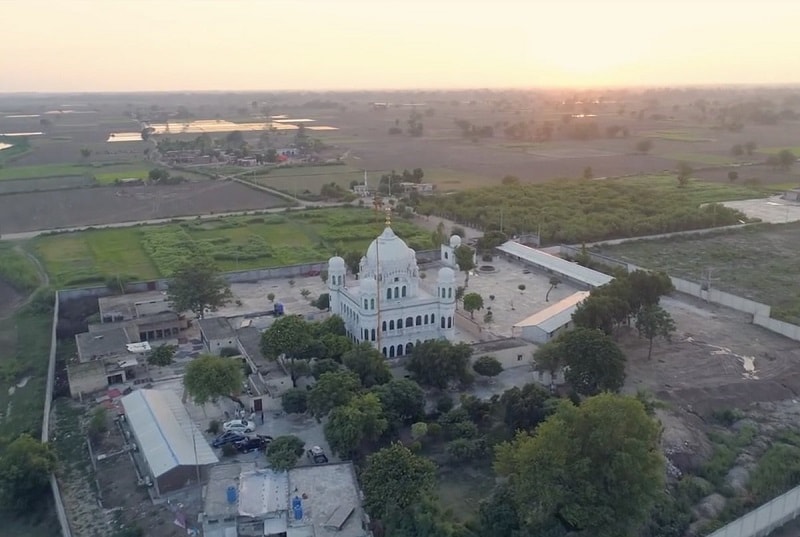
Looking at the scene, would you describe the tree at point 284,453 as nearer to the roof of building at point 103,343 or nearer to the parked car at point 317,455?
the parked car at point 317,455

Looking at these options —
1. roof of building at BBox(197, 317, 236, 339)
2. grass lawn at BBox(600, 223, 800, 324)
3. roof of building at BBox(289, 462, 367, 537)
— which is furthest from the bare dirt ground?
roof of building at BBox(289, 462, 367, 537)

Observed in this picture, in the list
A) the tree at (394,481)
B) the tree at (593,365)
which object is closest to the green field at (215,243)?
the tree at (593,365)

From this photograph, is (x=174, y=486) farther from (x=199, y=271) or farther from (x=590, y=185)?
(x=590, y=185)

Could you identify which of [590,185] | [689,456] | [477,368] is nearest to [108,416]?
[477,368]

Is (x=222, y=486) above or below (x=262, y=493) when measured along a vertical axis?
below

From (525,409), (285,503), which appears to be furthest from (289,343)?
(525,409)

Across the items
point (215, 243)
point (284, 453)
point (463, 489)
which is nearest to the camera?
point (284, 453)

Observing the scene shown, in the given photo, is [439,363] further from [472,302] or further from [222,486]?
[222,486]
